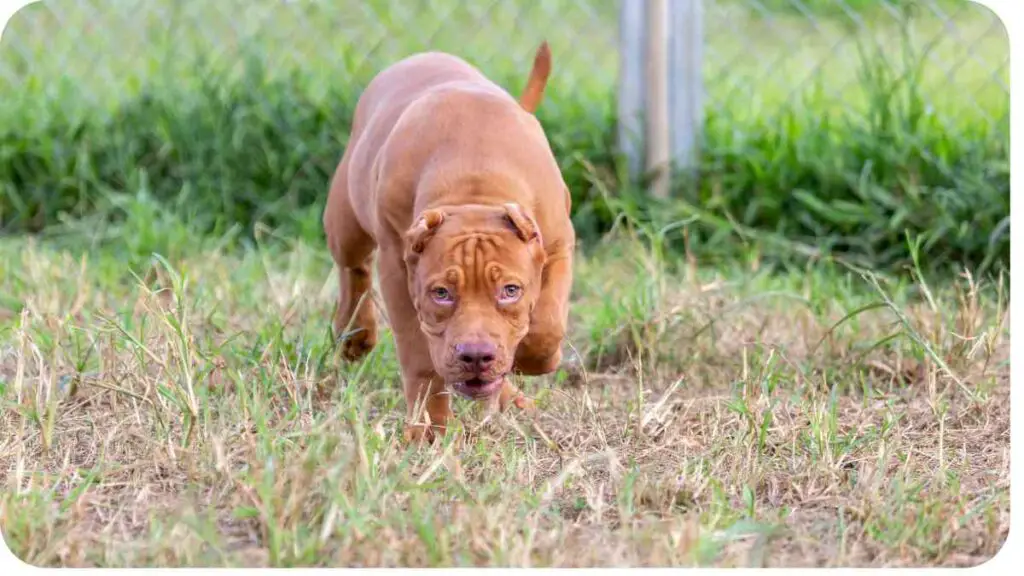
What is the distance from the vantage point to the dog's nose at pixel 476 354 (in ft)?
9.70

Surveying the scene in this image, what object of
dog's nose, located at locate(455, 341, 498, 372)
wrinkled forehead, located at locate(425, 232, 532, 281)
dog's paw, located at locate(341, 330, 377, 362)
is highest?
wrinkled forehead, located at locate(425, 232, 532, 281)

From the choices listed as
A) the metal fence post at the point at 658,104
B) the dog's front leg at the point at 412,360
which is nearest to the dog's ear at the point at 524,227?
the dog's front leg at the point at 412,360

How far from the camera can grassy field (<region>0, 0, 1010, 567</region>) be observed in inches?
109

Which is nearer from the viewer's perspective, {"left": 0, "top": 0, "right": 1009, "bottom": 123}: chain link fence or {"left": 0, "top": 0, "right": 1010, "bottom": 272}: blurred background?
{"left": 0, "top": 0, "right": 1010, "bottom": 272}: blurred background

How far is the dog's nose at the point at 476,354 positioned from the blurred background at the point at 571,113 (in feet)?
6.69

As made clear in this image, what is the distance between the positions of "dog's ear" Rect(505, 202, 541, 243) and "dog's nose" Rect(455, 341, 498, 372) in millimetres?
268

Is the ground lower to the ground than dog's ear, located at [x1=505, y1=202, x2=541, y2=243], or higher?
lower

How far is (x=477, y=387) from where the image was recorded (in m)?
3.04

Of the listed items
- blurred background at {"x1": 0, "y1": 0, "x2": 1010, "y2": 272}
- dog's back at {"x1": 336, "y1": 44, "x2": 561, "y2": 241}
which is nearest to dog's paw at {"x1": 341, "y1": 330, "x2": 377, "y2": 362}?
dog's back at {"x1": 336, "y1": 44, "x2": 561, "y2": 241}

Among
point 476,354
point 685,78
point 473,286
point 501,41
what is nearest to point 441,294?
point 473,286

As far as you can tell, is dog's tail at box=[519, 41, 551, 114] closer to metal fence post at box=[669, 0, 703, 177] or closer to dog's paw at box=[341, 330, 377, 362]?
dog's paw at box=[341, 330, 377, 362]

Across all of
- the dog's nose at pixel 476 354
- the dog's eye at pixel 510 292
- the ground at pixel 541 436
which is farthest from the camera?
the dog's eye at pixel 510 292

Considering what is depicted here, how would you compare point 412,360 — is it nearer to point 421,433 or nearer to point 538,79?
point 421,433

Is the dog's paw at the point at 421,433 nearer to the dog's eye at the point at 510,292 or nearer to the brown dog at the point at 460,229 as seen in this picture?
the brown dog at the point at 460,229
